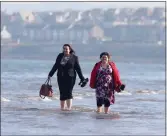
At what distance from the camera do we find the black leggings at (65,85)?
49.2 feet

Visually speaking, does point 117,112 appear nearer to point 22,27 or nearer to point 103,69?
point 103,69

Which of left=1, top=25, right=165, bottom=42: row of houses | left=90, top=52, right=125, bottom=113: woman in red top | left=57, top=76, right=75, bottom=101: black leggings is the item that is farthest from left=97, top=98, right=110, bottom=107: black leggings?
left=1, top=25, right=165, bottom=42: row of houses

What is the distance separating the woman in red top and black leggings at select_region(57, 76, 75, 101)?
18.7 inches

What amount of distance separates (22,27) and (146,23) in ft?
59.9

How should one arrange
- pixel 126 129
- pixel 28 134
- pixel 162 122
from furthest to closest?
1. pixel 162 122
2. pixel 126 129
3. pixel 28 134

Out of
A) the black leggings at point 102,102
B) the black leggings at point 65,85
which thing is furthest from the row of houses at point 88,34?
the black leggings at point 102,102

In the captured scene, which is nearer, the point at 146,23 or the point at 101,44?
the point at 101,44

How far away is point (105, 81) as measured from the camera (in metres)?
14.6

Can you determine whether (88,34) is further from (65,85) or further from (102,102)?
(102,102)

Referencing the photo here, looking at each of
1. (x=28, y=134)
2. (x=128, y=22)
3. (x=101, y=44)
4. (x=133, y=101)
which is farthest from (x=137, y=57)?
(x=28, y=134)

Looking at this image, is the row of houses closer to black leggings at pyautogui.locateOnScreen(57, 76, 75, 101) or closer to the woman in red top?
black leggings at pyautogui.locateOnScreen(57, 76, 75, 101)

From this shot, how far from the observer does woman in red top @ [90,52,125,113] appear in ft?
47.6

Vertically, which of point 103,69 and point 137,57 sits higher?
point 103,69

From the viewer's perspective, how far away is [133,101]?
1827cm
